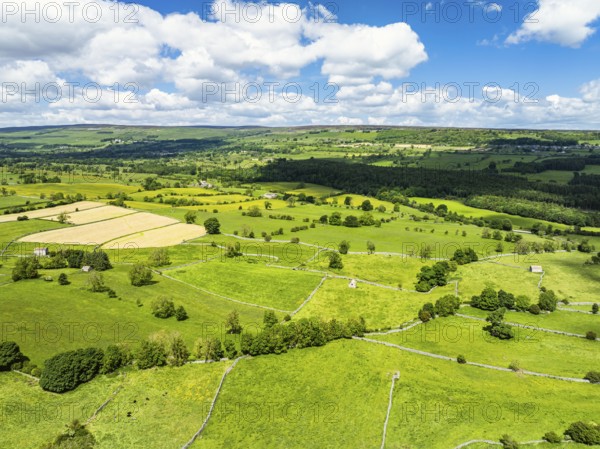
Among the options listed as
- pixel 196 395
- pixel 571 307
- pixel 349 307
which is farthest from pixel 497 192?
pixel 196 395

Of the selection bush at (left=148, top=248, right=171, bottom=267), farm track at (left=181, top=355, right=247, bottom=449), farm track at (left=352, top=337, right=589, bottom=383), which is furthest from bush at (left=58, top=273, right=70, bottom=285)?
farm track at (left=352, top=337, right=589, bottom=383)

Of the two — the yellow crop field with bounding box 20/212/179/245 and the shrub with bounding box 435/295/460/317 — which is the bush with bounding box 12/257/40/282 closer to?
the yellow crop field with bounding box 20/212/179/245

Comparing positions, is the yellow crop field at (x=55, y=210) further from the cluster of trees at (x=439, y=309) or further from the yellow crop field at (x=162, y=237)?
the cluster of trees at (x=439, y=309)

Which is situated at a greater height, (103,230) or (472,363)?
(103,230)

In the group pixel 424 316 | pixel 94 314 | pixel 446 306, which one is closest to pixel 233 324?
pixel 94 314

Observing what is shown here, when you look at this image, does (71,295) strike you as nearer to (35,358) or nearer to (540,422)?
(35,358)

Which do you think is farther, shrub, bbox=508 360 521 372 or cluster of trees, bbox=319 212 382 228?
cluster of trees, bbox=319 212 382 228

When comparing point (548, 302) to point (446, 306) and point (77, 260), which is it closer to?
point (446, 306)
